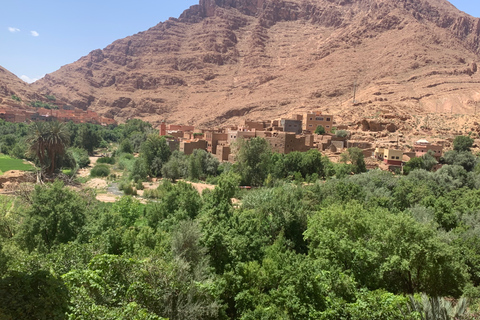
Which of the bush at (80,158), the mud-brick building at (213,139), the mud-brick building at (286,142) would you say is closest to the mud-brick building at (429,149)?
the mud-brick building at (286,142)

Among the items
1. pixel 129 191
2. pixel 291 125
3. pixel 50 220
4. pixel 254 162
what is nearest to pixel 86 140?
pixel 129 191

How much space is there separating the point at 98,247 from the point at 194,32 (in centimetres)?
14216

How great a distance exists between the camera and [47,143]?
116 feet

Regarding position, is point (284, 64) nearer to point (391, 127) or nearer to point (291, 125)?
point (391, 127)

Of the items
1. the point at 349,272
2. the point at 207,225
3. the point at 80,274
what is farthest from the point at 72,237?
the point at 349,272

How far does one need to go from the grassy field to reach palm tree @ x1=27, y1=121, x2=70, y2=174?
2392 mm

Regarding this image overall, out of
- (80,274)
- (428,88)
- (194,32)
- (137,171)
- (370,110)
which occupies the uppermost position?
(194,32)

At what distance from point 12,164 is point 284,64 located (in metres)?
88.7

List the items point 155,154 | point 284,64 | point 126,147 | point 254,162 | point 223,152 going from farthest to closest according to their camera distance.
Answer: point 284,64 < point 126,147 < point 223,152 < point 155,154 < point 254,162

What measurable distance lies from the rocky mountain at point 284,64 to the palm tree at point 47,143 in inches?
1894

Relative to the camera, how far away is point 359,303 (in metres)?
7.29

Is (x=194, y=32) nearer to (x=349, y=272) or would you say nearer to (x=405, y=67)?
(x=405, y=67)

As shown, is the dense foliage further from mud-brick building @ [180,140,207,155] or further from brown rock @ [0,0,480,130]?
brown rock @ [0,0,480,130]

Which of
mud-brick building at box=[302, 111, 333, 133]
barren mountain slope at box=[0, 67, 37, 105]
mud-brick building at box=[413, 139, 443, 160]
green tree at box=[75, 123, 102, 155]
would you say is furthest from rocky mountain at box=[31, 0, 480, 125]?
green tree at box=[75, 123, 102, 155]
